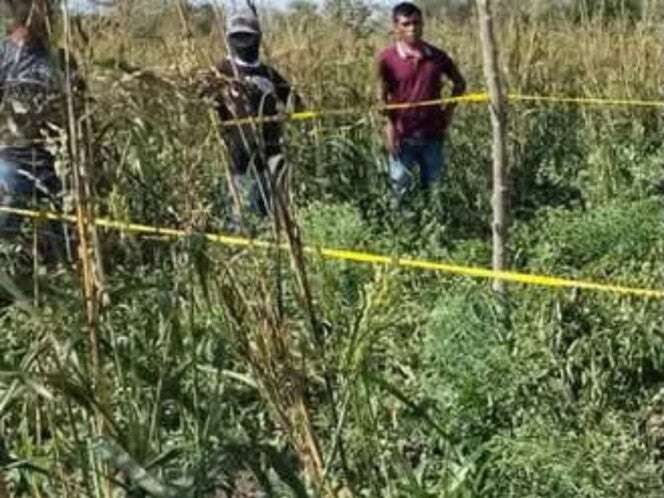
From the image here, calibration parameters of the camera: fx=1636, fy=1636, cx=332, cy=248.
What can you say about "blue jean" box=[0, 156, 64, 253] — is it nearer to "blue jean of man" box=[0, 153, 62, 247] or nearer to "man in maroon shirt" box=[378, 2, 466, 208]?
"blue jean of man" box=[0, 153, 62, 247]

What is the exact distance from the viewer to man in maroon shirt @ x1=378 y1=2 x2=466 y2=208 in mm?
8016

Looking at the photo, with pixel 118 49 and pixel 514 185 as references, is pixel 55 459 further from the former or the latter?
pixel 514 185

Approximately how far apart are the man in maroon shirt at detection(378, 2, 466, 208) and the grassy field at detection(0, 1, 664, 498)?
1.73m

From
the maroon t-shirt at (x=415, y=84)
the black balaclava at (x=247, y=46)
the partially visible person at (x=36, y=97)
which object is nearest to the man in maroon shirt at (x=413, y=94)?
the maroon t-shirt at (x=415, y=84)

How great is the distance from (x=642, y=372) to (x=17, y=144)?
6.52ft

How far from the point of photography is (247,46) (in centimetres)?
688

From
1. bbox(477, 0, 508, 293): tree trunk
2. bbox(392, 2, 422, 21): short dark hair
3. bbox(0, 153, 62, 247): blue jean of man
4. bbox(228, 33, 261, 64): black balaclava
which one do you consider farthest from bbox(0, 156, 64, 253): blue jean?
bbox(392, 2, 422, 21): short dark hair

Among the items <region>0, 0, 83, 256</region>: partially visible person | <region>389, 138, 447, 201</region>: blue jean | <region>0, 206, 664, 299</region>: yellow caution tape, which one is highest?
<region>0, 0, 83, 256</region>: partially visible person

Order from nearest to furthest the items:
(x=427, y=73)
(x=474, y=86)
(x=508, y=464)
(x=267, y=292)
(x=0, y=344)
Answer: (x=267, y=292), (x=508, y=464), (x=0, y=344), (x=427, y=73), (x=474, y=86)

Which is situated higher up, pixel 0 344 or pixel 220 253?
pixel 220 253

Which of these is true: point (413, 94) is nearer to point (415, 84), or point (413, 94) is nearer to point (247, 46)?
point (415, 84)

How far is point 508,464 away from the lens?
132 inches

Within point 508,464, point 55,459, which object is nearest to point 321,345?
point 55,459

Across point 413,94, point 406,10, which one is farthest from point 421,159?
point 406,10
